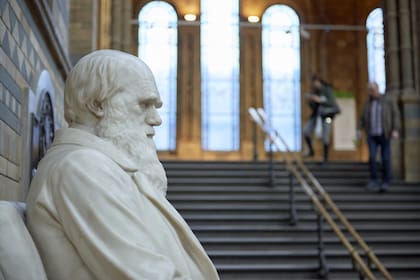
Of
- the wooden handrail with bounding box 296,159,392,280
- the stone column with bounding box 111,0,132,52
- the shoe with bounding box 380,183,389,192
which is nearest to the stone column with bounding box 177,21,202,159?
the stone column with bounding box 111,0,132,52

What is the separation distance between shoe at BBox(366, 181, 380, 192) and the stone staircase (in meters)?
0.13

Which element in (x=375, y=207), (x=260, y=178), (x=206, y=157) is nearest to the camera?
(x=375, y=207)

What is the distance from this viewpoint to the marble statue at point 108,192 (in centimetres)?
196

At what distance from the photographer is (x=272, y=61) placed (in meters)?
21.0

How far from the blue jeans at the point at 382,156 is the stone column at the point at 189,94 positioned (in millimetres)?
9131

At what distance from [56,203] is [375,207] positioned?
8708mm

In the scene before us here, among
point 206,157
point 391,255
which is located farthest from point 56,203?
point 206,157

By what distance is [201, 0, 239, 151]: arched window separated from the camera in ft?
67.5

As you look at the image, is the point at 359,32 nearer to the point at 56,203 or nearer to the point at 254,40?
the point at 254,40

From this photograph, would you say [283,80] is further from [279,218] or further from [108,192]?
[108,192]

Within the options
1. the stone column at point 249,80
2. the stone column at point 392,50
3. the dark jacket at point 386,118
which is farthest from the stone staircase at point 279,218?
the stone column at point 249,80

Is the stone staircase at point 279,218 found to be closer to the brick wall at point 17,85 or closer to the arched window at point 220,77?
the brick wall at point 17,85

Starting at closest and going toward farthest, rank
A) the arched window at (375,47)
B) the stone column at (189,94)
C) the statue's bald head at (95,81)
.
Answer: the statue's bald head at (95,81) → the stone column at (189,94) → the arched window at (375,47)

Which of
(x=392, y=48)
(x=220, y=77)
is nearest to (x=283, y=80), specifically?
(x=220, y=77)
